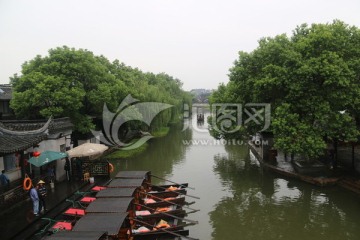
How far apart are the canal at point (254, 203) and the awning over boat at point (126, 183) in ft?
9.09

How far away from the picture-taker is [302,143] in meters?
18.5

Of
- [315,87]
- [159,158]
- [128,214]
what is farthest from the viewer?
[159,158]

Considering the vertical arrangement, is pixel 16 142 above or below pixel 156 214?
above

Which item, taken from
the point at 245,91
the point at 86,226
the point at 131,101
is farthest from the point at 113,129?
the point at 86,226

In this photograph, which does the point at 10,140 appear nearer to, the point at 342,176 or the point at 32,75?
the point at 32,75

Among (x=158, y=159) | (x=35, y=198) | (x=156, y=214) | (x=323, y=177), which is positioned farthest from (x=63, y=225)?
(x=158, y=159)

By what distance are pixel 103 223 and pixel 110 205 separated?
5.87 ft

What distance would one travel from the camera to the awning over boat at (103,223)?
961 cm

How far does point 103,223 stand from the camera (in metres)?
9.93

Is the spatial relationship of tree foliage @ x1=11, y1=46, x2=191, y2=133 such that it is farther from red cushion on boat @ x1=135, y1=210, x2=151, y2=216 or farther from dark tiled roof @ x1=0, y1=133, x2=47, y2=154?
red cushion on boat @ x1=135, y1=210, x2=151, y2=216

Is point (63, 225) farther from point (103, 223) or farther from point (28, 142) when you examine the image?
point (28, 142)

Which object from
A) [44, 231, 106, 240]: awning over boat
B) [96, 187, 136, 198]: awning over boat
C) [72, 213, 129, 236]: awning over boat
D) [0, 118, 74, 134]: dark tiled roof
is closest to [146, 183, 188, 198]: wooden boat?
[96, 187, 136, 198]: awning over boat

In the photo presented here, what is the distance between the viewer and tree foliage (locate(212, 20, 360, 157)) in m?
18.5

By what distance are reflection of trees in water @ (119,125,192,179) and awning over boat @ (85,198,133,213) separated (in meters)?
11.4
